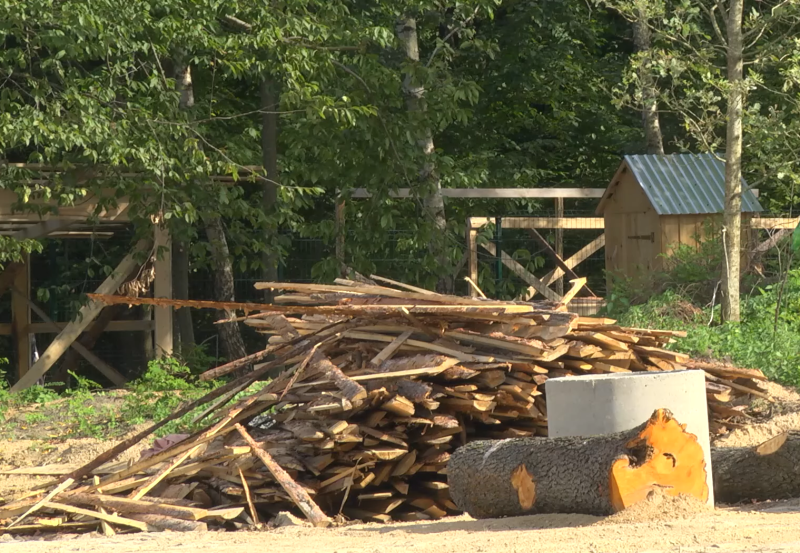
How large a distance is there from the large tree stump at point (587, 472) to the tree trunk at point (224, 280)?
29.3 feet

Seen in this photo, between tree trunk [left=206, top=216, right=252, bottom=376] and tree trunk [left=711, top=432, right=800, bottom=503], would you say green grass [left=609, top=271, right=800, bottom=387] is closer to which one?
tree trunk [left=711, top=432, right=800, bottom=503]

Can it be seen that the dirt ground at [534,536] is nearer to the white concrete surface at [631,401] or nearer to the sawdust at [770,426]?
the white concrete surface at [631,401]

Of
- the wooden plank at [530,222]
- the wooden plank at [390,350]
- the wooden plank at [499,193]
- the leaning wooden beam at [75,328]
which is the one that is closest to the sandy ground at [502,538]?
the wooden plank at [390,350]

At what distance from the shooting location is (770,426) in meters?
8.41

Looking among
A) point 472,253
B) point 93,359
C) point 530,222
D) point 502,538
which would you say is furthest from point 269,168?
point 502,538

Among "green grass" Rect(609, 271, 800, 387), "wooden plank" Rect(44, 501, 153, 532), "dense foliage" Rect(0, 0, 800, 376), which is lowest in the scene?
"wooden plank" Rect(44, 501, 153, 532)

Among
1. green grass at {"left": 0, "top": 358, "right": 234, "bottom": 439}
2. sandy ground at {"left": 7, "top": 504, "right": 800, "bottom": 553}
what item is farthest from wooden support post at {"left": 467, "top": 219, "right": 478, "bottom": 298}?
sandy ground at {"left": 7, "top": 504, "right": 800, "bottom": 553}

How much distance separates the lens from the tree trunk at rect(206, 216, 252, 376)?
49.7 feet

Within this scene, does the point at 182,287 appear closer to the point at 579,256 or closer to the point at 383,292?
the point at 579,256

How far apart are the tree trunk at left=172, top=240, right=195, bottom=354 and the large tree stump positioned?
34.6ft

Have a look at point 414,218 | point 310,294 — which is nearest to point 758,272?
point 414,218

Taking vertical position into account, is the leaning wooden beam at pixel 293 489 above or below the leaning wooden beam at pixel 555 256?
below

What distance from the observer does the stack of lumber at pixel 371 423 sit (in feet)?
23.3

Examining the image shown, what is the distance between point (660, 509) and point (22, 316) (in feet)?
45.0
